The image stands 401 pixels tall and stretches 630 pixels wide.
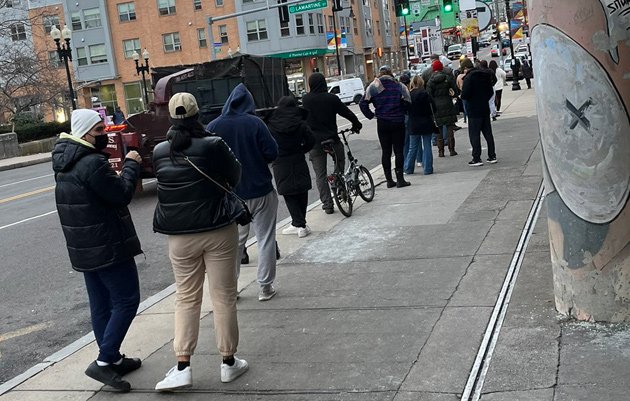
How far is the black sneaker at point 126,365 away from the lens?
5073 mm

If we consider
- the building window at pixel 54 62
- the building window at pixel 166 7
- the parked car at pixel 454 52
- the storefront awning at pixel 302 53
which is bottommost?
the parked car at pixel 454 52

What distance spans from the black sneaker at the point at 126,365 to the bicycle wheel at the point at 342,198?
4.89 m

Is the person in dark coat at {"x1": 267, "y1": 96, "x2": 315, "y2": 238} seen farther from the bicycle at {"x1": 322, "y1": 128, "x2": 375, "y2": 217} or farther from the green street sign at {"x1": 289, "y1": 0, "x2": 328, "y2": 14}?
the green street sign at {"x1": 289, "y1": 0, "x2": 328, "y2": 14}

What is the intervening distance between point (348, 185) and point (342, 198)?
0.27m

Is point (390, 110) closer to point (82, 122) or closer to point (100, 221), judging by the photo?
point (82, 122)

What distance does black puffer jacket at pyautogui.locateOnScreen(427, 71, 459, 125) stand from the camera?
14.0m

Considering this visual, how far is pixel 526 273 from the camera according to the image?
6293mm

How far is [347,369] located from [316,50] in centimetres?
5557

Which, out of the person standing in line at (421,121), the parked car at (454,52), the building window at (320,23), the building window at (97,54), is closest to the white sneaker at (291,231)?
the person standing in line at (421,121)

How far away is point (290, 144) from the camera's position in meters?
8.24

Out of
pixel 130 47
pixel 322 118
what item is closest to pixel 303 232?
pixel 322 118

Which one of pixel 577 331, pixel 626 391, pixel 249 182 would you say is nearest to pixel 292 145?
pixel 249 182

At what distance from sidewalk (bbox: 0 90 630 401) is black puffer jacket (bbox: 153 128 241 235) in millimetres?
1107

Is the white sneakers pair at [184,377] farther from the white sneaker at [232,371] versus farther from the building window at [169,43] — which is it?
the building window at [169,43]
